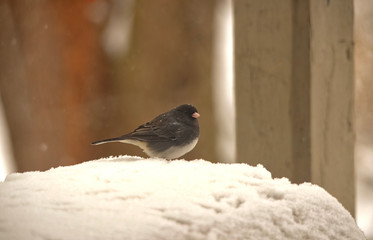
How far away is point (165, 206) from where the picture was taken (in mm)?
766

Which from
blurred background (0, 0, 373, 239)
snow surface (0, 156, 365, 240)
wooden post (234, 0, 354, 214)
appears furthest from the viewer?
blurred background (0, 0, 373, 239)

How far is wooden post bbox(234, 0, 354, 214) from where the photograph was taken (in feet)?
4.30

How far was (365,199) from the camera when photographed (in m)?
1.65

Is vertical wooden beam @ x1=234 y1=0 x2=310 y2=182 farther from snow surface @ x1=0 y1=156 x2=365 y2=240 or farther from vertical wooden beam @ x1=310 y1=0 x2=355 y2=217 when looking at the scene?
snow surface @ x1=0 y1=156 x2=365 y2=240

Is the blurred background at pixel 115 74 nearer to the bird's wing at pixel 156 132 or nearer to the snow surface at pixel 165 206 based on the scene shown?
the bird's wing at pixel 156 132

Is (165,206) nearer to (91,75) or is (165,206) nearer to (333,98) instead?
(333,98)

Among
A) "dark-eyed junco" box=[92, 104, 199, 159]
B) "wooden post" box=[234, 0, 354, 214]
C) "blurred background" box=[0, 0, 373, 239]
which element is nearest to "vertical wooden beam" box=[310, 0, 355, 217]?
"wooden post" box=[234, 0, 354, 214]

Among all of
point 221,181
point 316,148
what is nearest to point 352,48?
point 316,148

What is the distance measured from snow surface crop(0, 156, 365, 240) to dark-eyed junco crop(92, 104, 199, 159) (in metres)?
0.32

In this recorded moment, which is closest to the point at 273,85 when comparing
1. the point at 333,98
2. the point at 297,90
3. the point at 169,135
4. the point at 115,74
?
the point at 297,90

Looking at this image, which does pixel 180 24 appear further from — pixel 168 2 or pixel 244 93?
pixel 244 93

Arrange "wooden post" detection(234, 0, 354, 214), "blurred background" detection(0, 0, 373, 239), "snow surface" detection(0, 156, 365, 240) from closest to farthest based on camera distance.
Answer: "snow surface" detection(0, 156, 365, 240)
"wooden post" detection(234, 0, 354, 214)
"blurred background" detection(0, 0, 373, 239)

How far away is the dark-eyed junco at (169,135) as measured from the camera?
1.35 meters

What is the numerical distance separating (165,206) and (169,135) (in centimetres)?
65
